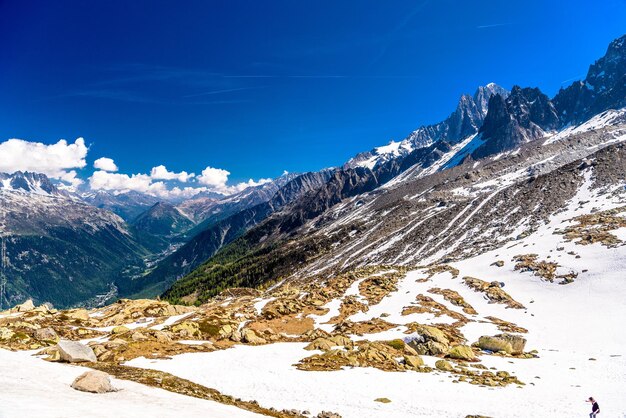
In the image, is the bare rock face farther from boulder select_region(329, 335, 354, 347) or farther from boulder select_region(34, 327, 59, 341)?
boulder select_region(34, 327, 59, 341)

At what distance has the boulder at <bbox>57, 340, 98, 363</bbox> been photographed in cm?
3212

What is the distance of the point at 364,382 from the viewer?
2995cm

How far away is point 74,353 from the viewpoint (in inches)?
1284

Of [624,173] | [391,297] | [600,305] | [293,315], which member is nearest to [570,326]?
[600,305]

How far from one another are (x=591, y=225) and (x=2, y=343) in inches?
4186

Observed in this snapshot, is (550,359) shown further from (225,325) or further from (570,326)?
(225,325)

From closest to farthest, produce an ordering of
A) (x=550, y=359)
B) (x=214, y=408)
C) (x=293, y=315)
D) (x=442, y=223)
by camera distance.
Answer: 1. (x=214, y=408)
2. (x=550, y=359)
3. (x=293, y=315)
4. (x=442, y=223)

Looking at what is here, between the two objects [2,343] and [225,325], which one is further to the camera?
→ [225,325]

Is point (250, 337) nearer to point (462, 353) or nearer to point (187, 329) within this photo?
point (187, 329)

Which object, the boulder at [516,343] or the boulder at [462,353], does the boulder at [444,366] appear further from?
the boulder at [516,343]

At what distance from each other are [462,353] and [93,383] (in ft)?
112

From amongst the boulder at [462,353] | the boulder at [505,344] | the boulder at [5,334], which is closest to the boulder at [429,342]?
the boulder at [462,353]

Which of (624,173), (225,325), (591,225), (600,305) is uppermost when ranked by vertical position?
(624,173)

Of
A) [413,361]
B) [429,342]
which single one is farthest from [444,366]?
[429,342]
